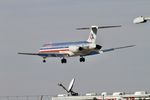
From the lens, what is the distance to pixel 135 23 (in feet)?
515

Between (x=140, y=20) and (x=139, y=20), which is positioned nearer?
(x=140, y=20)

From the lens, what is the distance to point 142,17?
159 meters

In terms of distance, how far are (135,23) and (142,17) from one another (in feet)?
10.9
